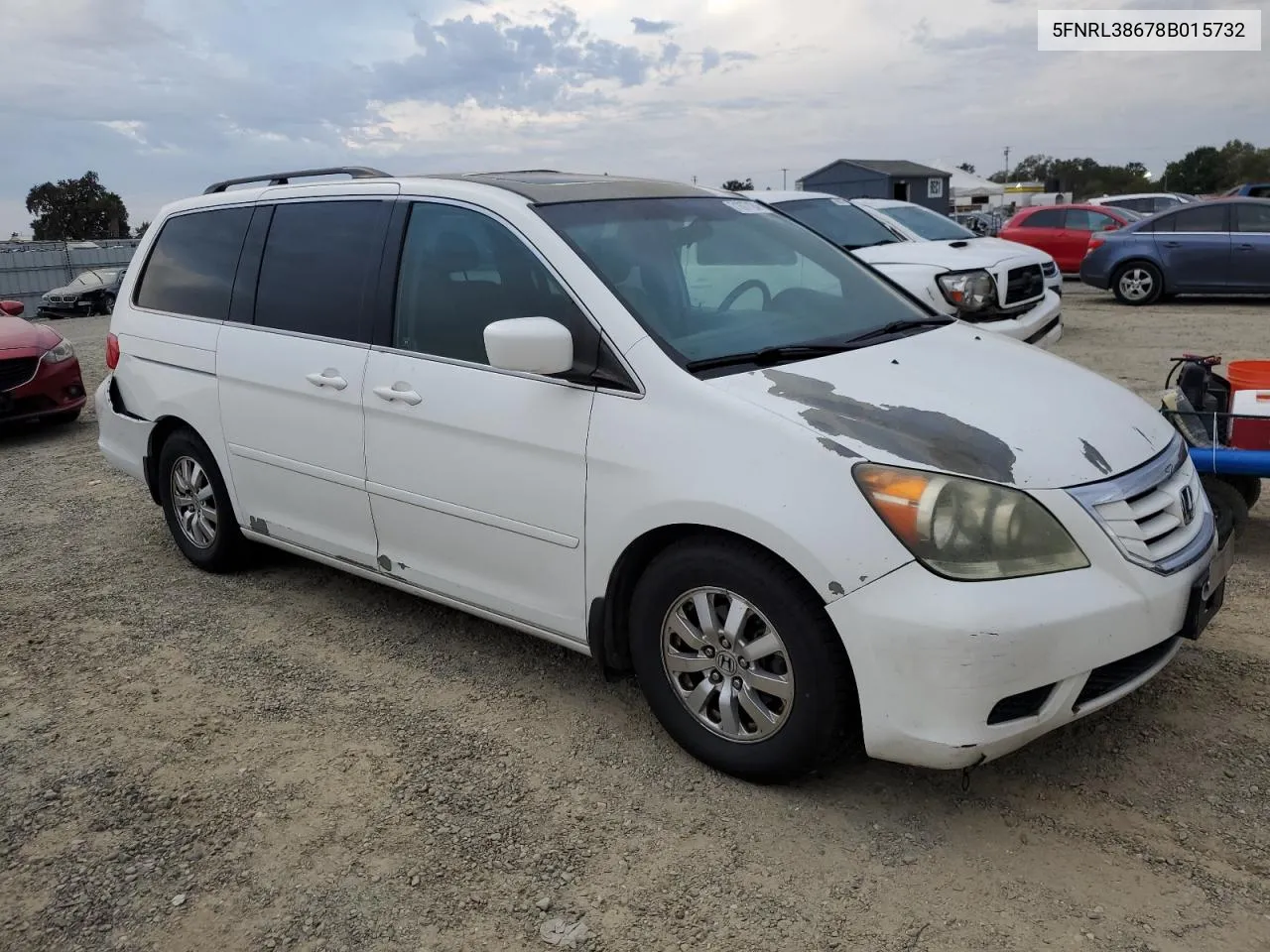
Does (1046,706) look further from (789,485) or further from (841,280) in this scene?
(841,280)

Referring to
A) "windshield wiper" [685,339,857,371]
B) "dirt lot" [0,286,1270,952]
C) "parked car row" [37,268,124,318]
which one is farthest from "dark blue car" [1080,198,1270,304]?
"parked car row" [37,268,124,318]

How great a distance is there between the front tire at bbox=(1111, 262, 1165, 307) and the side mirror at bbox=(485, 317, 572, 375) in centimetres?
1404

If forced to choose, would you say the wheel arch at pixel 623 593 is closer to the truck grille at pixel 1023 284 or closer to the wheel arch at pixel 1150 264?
the truck grille at pixel 1023 284

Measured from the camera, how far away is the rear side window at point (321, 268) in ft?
13.2

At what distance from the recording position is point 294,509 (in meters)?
4.40

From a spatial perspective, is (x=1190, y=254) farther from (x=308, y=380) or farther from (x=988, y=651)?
(x=988, y=651)

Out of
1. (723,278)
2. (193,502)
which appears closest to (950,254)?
(723,278)

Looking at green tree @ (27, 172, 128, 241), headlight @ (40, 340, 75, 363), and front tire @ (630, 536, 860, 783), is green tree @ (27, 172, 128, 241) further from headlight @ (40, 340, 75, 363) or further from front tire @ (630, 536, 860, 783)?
front tire @ (630, 536, 860, 783)

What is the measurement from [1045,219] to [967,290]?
38.6ft

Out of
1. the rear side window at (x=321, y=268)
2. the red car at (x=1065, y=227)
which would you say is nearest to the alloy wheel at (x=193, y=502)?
the rear side window at (x=321, y=268)

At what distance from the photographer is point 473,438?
353 centimetres

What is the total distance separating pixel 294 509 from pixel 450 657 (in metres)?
0.93

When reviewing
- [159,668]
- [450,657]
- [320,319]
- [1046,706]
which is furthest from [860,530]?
[159,668]

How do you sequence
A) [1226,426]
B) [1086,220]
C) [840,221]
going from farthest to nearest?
[1086,220] → [840,221] → [1226,426]
